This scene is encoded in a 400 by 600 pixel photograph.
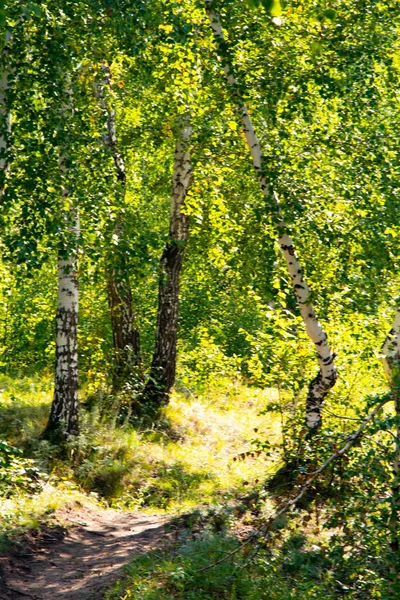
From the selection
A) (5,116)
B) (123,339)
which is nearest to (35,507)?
(5,116)

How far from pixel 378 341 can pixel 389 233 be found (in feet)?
4.84

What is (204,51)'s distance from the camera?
10.0 meters

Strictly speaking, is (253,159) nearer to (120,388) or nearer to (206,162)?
(206,162)

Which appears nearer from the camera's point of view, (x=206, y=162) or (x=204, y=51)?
(x=204, y=51)

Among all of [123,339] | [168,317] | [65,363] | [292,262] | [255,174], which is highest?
[255,174]

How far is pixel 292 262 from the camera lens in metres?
9.60

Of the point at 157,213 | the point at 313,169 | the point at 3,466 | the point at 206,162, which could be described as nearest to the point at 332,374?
the point at 313,169

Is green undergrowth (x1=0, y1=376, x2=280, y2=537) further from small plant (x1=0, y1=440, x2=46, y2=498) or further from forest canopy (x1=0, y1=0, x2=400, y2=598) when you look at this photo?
forest canopy (x1=0, y1=0, x2=400, y2=598)

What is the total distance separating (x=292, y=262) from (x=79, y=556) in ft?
14.0

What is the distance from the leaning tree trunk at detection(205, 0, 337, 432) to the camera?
907 centimetres

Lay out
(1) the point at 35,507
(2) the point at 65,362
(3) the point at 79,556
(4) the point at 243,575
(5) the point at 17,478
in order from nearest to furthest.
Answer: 1. (4) the point at 243,575
2. (3) the point at 79,556
3. (5) the point at 17,478
4. (1) the point at 35,507
5. (2) the point at 65,362

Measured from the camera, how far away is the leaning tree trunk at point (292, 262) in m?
9.07

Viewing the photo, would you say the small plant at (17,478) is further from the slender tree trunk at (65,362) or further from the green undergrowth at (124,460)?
the slender tree trunk at (65,362)

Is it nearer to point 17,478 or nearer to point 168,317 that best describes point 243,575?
point 17,478
